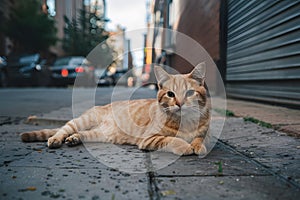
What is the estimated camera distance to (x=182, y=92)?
7.50 ft

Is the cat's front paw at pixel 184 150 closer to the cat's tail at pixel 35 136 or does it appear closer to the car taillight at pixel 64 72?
the cat's tail at pixel 35 136

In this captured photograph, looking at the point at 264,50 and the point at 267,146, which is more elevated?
the point at 264,50

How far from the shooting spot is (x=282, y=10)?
4148 millimetres

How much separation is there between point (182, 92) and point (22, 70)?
13.2 m

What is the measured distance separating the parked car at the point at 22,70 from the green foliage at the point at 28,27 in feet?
11.9

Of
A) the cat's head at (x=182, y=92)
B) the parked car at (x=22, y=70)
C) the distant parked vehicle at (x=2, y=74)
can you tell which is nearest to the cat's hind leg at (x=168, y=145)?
the cat's head at (x=182, y=92)

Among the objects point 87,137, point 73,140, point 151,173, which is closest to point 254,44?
point 87,137

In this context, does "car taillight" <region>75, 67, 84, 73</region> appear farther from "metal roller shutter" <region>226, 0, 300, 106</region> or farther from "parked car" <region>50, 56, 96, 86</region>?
"metal roller shutter" <region>226, 0, 300, 106</region>

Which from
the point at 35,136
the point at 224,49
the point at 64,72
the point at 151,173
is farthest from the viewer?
the point at 64,72

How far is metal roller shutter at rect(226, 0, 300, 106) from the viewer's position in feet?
12.9

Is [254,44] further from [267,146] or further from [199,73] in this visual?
[267,146]

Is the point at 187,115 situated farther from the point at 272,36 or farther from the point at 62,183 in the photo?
the point at 272,36

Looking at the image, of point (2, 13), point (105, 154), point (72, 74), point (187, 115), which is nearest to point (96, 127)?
point (105, 154)

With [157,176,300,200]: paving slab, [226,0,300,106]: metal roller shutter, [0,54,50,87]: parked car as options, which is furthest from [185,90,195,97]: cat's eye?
[0,54,50,87]: parked car
